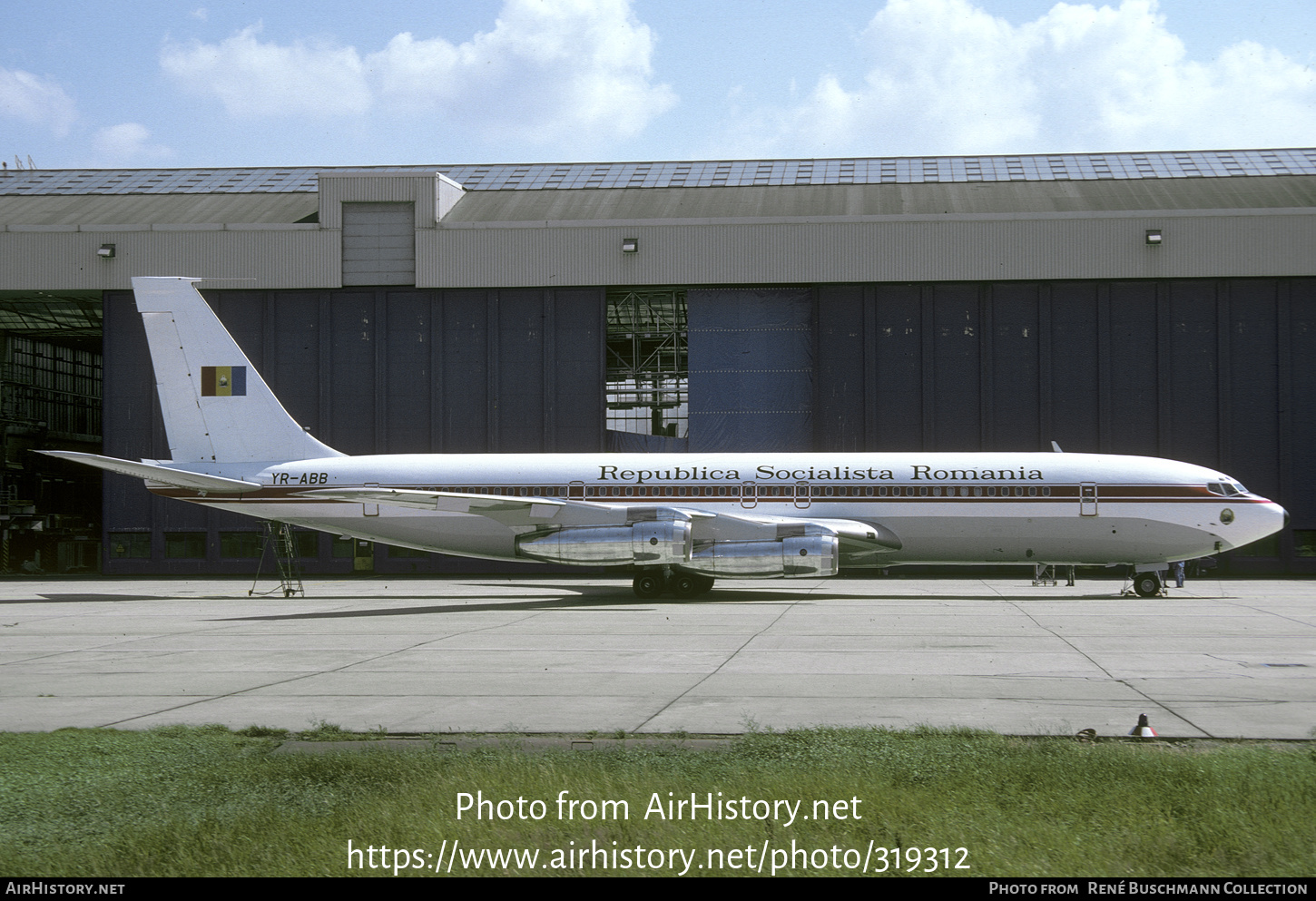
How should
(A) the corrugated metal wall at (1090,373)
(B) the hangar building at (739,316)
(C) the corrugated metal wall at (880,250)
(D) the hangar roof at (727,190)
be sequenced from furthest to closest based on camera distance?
(D) the hangar roof at (727,190)
(B) the hangar building at (739,316)
(A) the corrugated metal wall at (1090,373)
(C) the corrugated metal wall at (880,250)

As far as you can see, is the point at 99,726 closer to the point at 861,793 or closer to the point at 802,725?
the point at 802,725

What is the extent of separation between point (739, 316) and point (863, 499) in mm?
17198

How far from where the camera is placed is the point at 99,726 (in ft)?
33.8

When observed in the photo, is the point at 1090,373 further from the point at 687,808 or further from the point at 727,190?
the point at 687,808

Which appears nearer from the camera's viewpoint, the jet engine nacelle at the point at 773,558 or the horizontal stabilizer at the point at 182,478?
the jet engine nacelle at the point at 773,558

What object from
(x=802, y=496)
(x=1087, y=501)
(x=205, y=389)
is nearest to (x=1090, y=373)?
(x=1087, y=501)

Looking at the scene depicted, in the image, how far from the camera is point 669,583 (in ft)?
98.9

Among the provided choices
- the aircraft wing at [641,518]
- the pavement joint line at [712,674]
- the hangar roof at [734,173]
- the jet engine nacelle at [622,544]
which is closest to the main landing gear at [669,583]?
the aircraft wing at [641,518]

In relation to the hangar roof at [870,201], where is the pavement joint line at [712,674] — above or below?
below

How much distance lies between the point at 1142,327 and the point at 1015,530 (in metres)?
18.4

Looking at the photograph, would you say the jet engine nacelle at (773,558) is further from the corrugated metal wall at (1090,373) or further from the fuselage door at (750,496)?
the corrugated metal wall at (1090,373)

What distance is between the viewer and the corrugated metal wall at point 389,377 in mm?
45844

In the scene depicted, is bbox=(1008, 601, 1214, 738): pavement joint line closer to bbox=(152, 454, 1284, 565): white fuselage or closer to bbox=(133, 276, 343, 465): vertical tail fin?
bbox=(152, 454, 1284, 565): white fuselage

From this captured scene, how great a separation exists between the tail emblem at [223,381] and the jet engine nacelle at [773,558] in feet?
47.4
